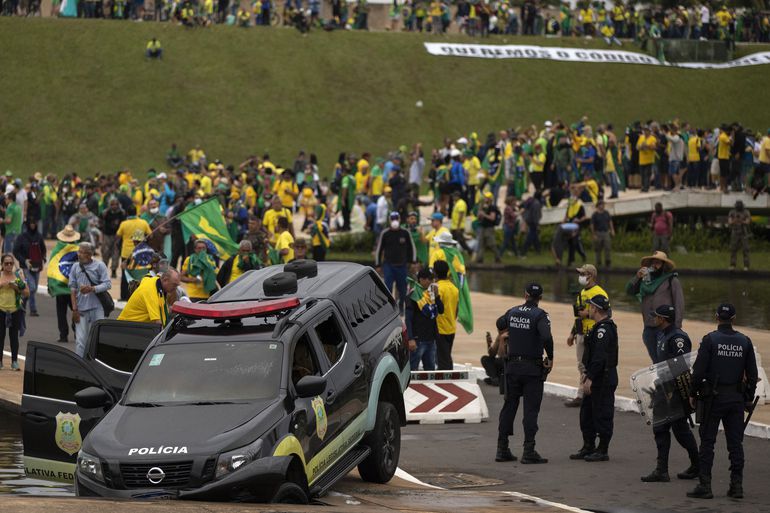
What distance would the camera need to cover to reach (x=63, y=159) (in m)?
53.8

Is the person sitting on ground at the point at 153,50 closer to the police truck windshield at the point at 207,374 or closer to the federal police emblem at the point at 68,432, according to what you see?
the federal police emblem at the point at 68,432

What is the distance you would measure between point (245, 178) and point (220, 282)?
16274mm

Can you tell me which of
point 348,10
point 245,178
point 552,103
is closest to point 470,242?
point 245,178

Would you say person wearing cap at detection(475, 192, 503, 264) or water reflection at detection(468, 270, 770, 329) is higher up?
person wearing cap at detection(475, 192, 503, 264)

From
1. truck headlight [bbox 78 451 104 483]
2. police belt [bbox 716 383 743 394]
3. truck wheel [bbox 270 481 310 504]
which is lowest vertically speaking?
truck wheel [bbox 270 481 310 504]

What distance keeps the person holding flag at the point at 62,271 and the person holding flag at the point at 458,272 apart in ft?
17.5

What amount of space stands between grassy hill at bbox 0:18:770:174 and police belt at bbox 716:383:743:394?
143 feet

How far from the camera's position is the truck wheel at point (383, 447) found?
12.0 m

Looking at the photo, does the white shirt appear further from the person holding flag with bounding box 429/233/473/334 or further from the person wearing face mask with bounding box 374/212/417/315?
the person holding flag with bounding box 429/233/473/334

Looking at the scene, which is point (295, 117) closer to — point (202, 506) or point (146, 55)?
point (146, 55)

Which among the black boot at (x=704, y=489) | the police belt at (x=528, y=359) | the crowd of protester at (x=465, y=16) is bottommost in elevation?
the black boot at (x=704, y=489)

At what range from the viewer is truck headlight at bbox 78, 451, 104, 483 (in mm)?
10023

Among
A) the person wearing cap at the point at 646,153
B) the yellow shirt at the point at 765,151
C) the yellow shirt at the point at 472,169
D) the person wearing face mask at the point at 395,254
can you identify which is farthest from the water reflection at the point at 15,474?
the person wearing cap at the point at 646,153

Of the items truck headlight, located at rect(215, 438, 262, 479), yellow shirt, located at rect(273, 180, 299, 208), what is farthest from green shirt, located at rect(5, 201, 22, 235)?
truck headlight, located at rect(215, 438, 262, 479)
